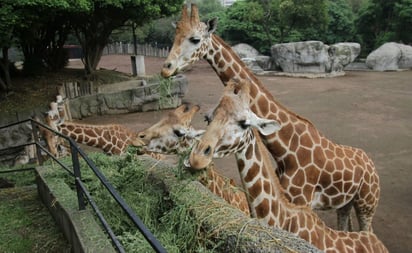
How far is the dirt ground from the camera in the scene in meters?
6.71

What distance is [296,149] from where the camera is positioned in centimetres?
461

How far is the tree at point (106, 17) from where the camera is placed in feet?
43.1

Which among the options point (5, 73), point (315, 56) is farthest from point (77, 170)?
point (315, 56)

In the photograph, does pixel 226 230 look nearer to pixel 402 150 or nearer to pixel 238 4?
pixel 402 150

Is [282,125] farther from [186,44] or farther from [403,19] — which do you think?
[403,19]

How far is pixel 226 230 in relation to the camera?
276 cm

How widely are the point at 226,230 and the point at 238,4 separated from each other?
31.9 m

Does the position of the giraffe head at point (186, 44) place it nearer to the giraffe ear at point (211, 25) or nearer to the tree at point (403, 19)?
the giraffe ear at point (211, 25)

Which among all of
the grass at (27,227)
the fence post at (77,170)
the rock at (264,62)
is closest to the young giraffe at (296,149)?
the fence post at (77,170)

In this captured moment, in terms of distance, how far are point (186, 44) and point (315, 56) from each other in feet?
67.5

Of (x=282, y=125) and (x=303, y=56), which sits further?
Answer: (x=303, y=56)

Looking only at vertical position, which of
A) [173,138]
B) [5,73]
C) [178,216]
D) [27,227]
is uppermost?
[173,138]

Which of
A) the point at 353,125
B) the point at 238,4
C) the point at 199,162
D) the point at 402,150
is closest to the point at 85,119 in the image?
the point at 353,125

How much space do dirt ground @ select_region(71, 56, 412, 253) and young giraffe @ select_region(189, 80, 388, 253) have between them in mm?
2430
